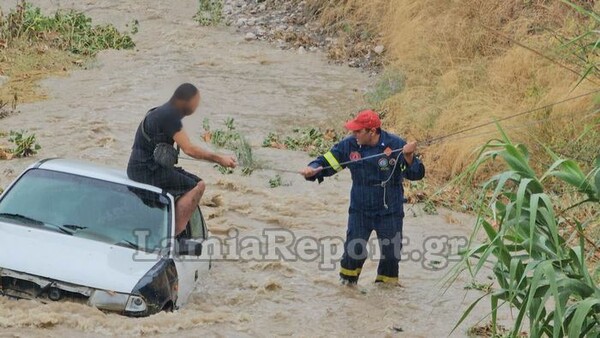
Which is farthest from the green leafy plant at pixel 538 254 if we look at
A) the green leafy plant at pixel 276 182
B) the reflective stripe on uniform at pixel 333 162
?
the green leafy plant at pixel 276 182

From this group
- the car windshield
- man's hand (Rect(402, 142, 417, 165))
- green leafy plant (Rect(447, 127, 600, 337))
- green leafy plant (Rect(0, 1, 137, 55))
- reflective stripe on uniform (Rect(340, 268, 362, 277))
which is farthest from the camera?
green leafy plant (Rect(0, 1, 137, 55))

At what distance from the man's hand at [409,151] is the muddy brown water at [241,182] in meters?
1.36

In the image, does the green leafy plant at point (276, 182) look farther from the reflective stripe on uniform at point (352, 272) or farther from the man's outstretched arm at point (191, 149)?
the man's outstretched arm at point (191, 149)

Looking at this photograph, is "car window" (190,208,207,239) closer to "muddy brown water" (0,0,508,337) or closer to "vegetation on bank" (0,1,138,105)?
"muddy brown water" (0,0,508,337)

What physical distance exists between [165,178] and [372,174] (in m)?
1.73

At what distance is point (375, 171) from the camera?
881 centimetres

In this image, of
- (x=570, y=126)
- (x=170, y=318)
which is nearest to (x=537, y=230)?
(x=170, y=318)

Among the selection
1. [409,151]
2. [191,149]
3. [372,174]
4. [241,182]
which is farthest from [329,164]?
[241,182]

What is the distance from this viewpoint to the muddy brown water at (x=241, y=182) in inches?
325

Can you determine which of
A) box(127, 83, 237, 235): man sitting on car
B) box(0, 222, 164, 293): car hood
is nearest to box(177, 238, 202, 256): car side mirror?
box(0, 222, 164, 293): car hood

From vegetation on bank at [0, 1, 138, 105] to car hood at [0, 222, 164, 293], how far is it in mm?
11050

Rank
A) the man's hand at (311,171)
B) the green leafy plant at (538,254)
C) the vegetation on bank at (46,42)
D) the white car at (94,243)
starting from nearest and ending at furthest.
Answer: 1. the green leafy plant at (538,254)
2. the white car at (94,243)
3. the man's hand at (311,171)
4. the vegetation on bank at (46,42)

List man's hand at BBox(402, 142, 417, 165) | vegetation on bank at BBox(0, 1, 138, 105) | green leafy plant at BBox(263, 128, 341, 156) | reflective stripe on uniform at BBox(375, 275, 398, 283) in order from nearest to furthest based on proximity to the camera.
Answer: man's hand at BBox(402, 142, 417, 165) → reflective stripe on uniform at BBox(375, 275, 398, 283) → green leafy plant at BBox(263, 128, 341, 156) → vegetation on bank at BBox(0, 1, 138, 105)

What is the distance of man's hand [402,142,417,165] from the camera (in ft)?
28.1
